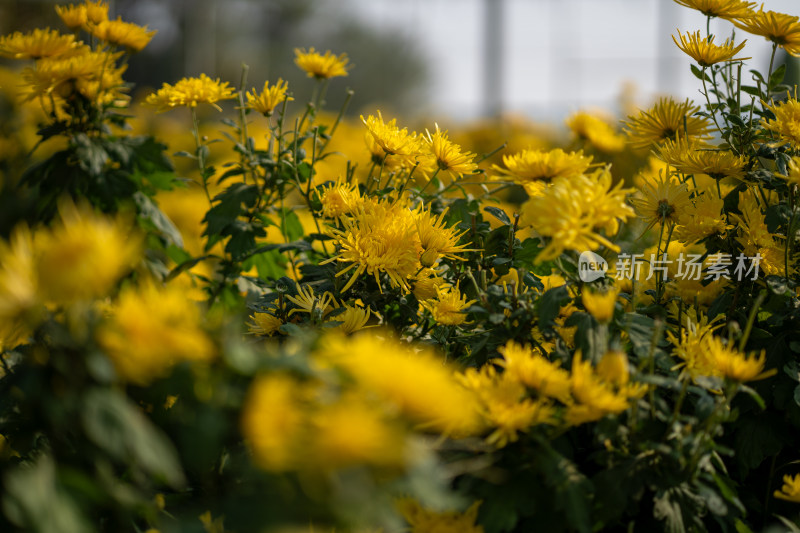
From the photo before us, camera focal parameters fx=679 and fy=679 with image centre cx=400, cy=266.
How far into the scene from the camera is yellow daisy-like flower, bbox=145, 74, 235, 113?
1550 millimetres

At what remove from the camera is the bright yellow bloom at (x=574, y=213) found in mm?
905

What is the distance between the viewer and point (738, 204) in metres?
1.47

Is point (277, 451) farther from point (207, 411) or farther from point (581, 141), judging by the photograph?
point (581, 141)

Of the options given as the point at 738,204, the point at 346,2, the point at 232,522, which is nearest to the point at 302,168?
the point at 738,204

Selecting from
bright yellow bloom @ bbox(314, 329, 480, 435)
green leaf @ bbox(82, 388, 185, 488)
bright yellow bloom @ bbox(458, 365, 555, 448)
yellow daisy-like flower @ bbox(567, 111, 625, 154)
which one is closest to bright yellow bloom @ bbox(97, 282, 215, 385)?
green leaf @ bbox(82, 388, 185, 488)

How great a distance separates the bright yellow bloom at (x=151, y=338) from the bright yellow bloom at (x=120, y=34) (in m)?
1.18

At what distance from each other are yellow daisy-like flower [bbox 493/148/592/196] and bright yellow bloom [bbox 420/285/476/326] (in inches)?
9.0

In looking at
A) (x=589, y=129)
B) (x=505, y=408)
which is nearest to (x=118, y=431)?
(x=505, y=408)

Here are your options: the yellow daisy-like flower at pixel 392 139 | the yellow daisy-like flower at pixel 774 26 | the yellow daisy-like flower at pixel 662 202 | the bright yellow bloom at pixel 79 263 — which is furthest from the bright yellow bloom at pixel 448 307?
the yellow daisy-like flower at pixel 774 26

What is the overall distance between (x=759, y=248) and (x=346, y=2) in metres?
29.7

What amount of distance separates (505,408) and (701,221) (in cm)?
72

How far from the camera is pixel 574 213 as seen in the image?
911mm

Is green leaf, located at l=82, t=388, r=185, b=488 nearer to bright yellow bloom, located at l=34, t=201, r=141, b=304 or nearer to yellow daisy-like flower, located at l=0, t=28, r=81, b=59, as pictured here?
bright yellow bloom, located at l=34, t=201, r=141, b=304
